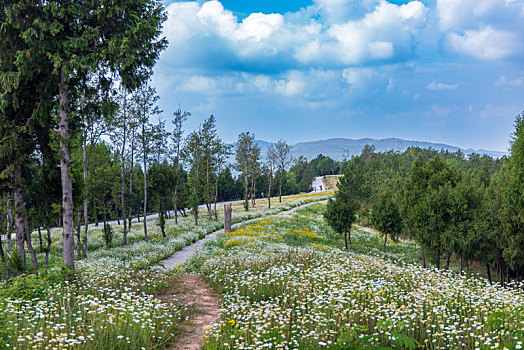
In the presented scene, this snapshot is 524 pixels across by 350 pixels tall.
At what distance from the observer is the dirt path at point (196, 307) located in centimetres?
739

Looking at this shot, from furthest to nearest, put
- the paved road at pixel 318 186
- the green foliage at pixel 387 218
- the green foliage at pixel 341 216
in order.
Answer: the paved road at pixel 318 186
the green foliage at pixel 387 218
the green foliage at pixel 341 216

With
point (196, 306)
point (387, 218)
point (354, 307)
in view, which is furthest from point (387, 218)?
point (196, 306)

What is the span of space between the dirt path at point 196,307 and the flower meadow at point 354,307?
14.2 inches

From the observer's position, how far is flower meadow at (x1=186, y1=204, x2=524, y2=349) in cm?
599

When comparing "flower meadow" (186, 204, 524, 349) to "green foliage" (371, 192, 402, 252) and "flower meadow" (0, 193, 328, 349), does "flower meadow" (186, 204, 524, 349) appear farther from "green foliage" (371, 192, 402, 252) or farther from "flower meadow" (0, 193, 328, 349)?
"green foliage" (371, 192, 402, 252)

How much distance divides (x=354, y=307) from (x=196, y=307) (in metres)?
4.66

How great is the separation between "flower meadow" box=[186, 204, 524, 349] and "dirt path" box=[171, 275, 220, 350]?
360 mm

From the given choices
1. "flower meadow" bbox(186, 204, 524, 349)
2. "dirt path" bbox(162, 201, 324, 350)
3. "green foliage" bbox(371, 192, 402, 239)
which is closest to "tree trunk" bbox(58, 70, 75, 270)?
"dirt path" bbox(162, 201, 324, 350)

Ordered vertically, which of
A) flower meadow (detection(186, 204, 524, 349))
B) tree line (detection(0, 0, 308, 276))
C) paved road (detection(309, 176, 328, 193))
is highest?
tree line (detection(0, 0, 308, 276))

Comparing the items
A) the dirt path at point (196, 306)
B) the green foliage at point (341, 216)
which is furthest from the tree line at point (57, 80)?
the green foliage at point (341, 216)

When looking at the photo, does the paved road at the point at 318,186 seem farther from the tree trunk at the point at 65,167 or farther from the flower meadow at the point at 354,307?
the tree trunk at the point at 65,167

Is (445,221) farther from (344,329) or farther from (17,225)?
(17,225)

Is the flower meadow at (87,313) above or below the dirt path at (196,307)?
above

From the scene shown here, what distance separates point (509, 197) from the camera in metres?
20.2
